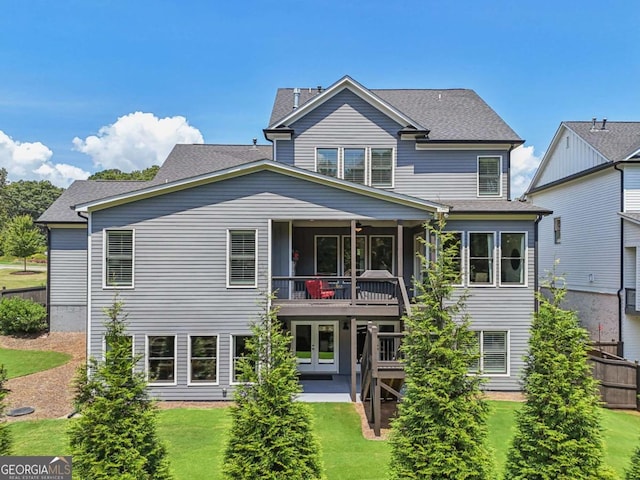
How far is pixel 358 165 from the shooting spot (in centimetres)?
1465

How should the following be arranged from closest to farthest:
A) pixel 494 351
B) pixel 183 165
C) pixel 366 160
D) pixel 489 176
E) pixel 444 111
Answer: pixel 494 351, pixel 366 160, pixel 489 176, pixel 444 111, pixel 183 165

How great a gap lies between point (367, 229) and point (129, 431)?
11.0m

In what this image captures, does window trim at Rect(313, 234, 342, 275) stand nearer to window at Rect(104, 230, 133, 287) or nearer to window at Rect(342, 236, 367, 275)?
window at Rect(342, 236, 367, 275)

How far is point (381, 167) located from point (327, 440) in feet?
31.0

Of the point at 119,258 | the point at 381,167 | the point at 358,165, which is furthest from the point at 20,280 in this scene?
the point at 381,167

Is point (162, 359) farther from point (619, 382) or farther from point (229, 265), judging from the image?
point (619, 382)

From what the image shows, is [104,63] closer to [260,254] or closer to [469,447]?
[260,254]

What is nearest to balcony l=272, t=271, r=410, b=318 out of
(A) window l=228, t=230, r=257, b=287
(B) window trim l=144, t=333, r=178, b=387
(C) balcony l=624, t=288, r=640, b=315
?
(A) window l=228, t=230, r=257, b=287

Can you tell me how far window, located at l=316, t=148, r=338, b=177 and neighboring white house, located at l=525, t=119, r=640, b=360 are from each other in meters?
8.31

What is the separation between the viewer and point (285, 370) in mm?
5793

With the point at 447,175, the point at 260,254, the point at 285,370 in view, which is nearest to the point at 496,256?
the point at 447,175

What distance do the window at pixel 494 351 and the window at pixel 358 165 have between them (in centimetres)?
633

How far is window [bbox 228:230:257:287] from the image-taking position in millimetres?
12367

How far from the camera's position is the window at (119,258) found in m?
12.2
